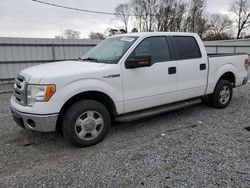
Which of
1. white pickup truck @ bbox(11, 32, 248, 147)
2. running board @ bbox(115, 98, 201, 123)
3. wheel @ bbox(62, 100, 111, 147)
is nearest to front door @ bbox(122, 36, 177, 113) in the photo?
white pickup truck @ bbox(11, 32, 248, 147)

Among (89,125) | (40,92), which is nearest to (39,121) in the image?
(40,92)

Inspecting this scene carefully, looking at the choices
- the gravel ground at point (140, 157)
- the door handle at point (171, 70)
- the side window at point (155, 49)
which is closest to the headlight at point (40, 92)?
the gravel ground at point (140, 157)

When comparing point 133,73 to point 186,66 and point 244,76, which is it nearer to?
point 186,66

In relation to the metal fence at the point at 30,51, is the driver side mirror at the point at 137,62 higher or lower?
lower

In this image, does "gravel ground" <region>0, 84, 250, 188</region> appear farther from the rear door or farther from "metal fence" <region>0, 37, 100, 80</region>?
"metal fence" <region>0, 37, 100, 80</region>

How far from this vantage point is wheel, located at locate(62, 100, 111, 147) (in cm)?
295

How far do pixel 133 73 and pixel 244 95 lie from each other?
15.8ft

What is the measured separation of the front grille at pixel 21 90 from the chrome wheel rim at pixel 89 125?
88 centimetres

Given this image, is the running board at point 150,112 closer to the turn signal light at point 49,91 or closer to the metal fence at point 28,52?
the turn signal light at point 49,91

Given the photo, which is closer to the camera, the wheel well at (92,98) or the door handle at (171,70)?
the wheel well at (92,98)

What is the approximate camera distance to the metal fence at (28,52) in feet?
30.7

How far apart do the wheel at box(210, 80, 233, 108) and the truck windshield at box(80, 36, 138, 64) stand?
2.59 metres

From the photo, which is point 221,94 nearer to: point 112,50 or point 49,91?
point 112,50

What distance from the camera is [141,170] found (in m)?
2.54
